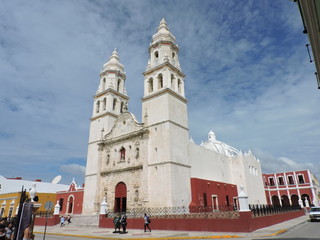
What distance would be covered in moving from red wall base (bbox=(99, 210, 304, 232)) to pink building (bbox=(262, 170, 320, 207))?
29.0m

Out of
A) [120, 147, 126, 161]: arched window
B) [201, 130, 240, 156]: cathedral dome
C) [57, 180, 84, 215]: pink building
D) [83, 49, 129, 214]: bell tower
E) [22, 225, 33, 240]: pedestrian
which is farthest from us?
[201, 130, 240, 156]: cathedral dome

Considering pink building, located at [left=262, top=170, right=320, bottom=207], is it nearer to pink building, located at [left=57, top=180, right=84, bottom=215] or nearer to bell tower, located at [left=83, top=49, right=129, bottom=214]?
bell tower, located at [left=83, top=49, right=129, bottom=214]

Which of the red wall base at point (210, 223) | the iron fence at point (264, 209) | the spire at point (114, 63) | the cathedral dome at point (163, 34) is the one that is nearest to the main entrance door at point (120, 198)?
the red wall base at point (210, 223)

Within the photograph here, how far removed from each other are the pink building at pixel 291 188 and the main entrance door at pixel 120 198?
1238 inches

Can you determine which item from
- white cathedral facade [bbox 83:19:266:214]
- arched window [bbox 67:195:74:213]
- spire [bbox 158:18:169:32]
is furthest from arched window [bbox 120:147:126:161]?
spire [bbox 158:18:169:32]

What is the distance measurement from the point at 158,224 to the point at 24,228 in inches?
452

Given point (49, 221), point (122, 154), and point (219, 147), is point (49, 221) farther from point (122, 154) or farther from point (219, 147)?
point (219, 147)

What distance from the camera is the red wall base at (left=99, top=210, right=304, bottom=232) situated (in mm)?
13445

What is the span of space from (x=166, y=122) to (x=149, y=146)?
3017mm

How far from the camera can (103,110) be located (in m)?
30.9

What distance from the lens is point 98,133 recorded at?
1174 inches

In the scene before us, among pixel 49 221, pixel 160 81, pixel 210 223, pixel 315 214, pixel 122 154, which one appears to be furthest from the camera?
pixel 160 81

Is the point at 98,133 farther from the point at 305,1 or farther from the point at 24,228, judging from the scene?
the point at 305,1

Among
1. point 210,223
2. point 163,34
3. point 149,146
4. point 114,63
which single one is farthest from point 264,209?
point 114,63
